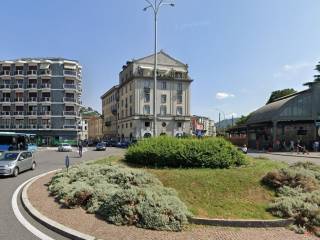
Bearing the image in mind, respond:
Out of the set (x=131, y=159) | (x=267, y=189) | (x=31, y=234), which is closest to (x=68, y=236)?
(x=31, y=234)

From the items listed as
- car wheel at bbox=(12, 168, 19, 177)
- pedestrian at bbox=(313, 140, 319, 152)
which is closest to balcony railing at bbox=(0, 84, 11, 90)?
pedestrian at bbox=(313, 140, 319, 152)

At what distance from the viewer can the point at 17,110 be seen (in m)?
81.8

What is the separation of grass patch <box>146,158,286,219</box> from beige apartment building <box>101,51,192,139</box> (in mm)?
67186

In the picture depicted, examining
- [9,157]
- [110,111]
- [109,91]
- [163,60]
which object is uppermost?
[163,60]

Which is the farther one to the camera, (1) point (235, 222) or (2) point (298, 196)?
(2) point (298, 196)

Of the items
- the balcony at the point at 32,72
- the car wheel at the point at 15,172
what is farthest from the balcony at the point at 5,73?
the car wheel at the point at 15,172

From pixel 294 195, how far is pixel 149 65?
76198 mm

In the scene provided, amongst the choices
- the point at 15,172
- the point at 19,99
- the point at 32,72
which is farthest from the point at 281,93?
the point at 15,172

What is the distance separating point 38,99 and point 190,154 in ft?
242

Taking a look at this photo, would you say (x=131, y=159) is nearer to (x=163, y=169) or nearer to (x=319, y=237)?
(x=163, y=169)

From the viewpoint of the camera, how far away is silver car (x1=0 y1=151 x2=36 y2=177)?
66.0 ft

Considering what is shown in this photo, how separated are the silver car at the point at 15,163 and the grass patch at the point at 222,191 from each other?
1039 centimetres

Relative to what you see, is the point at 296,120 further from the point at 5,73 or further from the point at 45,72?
the point at 5,73

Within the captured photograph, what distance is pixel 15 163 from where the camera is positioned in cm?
2109
